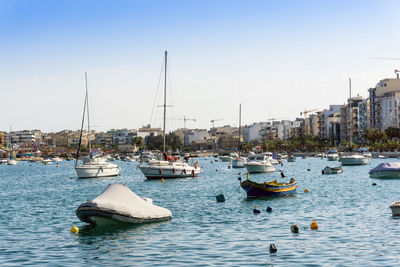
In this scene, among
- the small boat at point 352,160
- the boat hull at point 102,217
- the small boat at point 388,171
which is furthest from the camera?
the small boat at point 352,160

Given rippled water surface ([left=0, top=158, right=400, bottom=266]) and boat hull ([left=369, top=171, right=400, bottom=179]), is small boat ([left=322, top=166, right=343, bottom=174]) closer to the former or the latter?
boat hull ([left=369, top=171, right=400, bottom=179])

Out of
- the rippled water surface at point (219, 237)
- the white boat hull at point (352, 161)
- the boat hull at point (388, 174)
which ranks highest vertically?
the white boat hull at point (352, 161)

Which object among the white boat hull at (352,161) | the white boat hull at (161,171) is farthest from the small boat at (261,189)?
the white boat hull at (352,161)

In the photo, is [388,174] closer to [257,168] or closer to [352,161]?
[257,168]

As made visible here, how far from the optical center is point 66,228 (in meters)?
33.4

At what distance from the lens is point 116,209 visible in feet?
104

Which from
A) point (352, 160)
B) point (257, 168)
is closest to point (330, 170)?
point (257, 168)

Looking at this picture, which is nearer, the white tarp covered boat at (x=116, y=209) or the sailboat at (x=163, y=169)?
the white tarp covered boat at (x=116, y=209)

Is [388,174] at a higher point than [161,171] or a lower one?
lower

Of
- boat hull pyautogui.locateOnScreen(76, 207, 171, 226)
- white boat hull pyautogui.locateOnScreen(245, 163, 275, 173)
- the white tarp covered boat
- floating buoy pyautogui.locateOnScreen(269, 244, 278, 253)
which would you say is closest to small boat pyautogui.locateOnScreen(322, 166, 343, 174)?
→ white boat hull pyautogui.locateOnScreen(245, 163, 275, 173)

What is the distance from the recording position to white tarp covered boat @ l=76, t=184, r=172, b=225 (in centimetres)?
3152

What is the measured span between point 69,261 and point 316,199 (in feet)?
95.4

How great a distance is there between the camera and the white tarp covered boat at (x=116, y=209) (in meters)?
31.5

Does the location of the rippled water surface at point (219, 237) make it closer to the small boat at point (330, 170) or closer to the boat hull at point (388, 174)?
the boat hull at point (388, 174)
